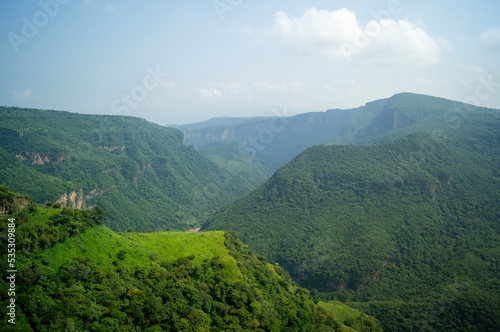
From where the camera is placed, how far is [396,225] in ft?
282

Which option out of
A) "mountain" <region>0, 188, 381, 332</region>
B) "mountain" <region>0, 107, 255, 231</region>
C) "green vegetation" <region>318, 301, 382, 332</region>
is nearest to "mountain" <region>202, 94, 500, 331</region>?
"green vegetation" <region>318, 301, 382, 332</region>

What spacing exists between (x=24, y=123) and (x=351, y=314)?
438 ft

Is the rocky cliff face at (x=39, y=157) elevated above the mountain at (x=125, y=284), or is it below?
above

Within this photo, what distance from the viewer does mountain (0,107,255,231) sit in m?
96.6

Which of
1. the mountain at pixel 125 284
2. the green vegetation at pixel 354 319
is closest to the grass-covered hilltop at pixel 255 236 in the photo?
the mountain at pixel 125 284

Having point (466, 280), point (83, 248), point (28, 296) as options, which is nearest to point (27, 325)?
point (28, 296)

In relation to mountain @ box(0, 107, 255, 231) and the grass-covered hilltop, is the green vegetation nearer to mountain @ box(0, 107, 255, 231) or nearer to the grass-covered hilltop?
the grass-covered hilltop

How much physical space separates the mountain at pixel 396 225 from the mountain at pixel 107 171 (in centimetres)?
3989

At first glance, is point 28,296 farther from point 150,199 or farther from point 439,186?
point 150,199

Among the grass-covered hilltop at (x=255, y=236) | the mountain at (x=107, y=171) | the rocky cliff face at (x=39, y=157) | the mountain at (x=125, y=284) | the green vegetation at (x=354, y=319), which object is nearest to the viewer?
the mountain at (x=125, y=284)

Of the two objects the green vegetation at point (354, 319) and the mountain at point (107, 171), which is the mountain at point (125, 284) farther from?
the mountain at point (107, 171)

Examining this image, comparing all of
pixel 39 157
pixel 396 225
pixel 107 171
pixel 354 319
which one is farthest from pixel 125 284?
pixel 107 171

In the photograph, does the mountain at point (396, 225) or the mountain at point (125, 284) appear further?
the mountain at point (396, 225)

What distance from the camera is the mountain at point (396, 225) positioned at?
6312cm
